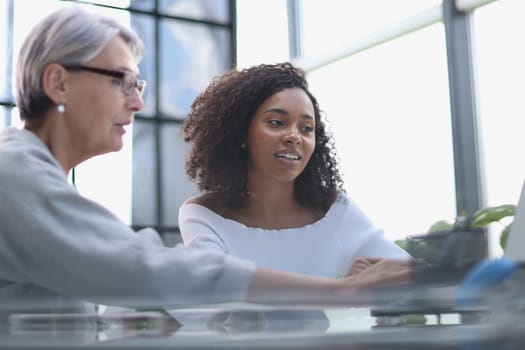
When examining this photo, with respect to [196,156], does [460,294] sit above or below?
below

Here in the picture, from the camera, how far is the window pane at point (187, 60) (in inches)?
22.3

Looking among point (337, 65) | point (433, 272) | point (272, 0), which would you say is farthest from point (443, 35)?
point (433, 272)

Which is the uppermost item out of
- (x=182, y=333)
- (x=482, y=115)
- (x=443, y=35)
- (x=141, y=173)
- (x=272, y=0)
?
(x=443, y=35)

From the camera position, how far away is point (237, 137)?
1.72 ft

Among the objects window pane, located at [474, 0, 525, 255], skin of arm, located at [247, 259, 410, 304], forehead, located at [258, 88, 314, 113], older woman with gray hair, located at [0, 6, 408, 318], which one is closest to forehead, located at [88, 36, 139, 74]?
older woman with gray hair, located at [0, 6, 408, 318]

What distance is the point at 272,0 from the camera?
0.61 m

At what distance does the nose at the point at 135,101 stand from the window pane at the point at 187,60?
0.64ft

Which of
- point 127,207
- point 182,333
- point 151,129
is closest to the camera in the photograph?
point 182,333

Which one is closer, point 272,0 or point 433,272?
point 433,272

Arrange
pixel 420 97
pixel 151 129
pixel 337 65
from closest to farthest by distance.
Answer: pixel 151 129 < pixel 420 97 < pixel 337 65

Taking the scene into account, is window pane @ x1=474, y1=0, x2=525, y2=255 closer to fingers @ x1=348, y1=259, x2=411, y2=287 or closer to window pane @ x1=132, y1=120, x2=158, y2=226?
window pane @ x1=132, y1=120, x2=158, y2=226

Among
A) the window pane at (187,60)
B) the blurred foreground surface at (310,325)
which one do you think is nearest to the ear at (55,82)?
the blurred foreground surface at (310,325)

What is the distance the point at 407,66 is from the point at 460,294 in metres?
2.37

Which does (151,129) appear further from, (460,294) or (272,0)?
(460,294)
